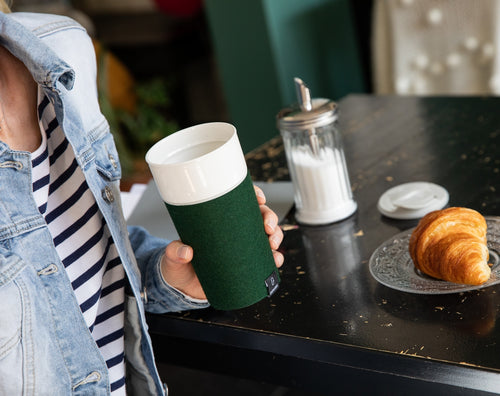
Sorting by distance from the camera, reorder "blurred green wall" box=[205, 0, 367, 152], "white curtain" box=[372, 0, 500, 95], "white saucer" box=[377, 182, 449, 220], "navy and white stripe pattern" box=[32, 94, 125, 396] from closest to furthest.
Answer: "navy and white stripe pattern" box=[32, 94, 125, 396] < "white saucer" box=[377, 182, 449, 220] < "white curtain" box=[372, 0, 500, 95] < "blurred green wall" box=[205, 0, 367, 152]

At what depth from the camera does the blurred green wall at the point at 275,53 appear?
2.45 m

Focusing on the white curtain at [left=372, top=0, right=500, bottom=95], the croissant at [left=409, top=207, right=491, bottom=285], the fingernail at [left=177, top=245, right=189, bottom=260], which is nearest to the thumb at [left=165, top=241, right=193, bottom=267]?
the fingernail at [left=177, top=245, right=189, bottom=260]

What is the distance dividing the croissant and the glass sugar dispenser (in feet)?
0.66

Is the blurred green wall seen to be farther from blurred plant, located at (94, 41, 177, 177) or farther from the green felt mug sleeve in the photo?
the green felt mug sleeve

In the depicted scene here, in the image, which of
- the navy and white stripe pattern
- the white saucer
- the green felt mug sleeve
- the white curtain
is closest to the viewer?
the green felt mug sleeve

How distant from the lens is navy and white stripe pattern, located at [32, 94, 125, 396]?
30.8 inches

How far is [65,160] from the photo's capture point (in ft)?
2.63

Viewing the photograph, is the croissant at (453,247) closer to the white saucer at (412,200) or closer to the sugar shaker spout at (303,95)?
the white saucer at (412,200)

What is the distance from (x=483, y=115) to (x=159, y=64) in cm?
298

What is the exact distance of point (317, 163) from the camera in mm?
958

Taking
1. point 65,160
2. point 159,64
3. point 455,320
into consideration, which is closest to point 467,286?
point 455,320

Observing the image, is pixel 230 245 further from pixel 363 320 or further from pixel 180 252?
pixel 363 320

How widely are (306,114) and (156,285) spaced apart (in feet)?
1.08

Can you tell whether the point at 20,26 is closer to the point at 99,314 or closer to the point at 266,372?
the point at 99,314
